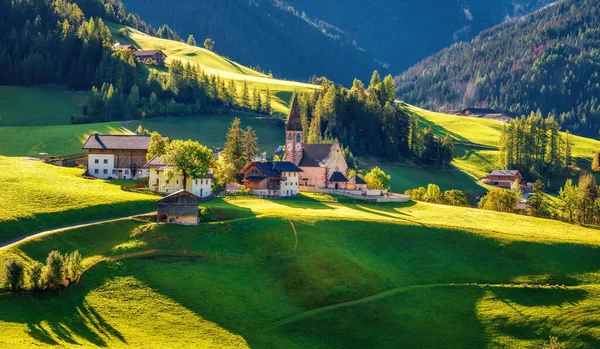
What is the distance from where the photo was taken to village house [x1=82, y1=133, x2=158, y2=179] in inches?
5020

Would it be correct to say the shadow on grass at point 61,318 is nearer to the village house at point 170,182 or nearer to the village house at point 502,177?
the village house at point 170,182

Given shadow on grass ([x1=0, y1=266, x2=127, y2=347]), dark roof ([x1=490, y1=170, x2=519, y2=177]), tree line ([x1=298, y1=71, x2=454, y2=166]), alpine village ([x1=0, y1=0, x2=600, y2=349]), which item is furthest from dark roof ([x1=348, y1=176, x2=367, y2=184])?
shadow on grass ([x1=0, y1=266, x2=127, y2=347])

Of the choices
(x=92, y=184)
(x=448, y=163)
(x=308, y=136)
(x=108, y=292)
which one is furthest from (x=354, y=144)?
(x=108, y=292)

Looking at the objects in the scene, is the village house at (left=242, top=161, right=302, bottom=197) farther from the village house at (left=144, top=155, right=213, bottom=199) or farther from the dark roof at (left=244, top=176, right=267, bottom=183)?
the village house at (left=144, top=155, right=213, bottom=199)

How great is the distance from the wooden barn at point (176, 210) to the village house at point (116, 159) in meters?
31.8

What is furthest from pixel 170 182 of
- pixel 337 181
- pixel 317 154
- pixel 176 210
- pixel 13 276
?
pixel 13 276

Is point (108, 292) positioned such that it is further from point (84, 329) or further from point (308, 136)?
point (308, 136)

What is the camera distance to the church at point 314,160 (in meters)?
140

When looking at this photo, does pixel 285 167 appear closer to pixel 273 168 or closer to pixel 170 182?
pixel 273 168

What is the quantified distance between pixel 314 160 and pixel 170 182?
1382 inches

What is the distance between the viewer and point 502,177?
188 m

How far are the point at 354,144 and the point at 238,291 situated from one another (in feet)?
356

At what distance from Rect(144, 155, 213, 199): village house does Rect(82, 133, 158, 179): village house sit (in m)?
10.8

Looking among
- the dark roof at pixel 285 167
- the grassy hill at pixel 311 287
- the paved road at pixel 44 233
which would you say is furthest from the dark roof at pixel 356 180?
the paved road at pixel 44 233
